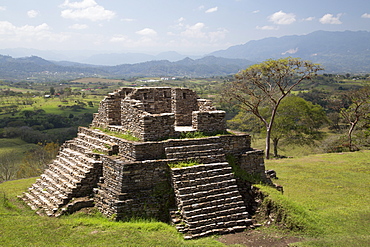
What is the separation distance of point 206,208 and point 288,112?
2821 centimetres

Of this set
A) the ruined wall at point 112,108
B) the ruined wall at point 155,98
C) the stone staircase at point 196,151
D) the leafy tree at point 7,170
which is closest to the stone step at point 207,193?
the stone staircase at point 196,151

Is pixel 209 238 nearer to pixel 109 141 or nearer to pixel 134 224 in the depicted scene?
pixel 134 224

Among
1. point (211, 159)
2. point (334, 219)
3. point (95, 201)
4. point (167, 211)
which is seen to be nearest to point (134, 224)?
point (167, 211)

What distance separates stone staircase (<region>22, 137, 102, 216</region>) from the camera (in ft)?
39.4

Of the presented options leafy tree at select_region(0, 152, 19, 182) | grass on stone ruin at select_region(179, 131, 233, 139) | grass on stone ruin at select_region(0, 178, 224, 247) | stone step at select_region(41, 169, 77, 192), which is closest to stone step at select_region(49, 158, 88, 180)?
stone step at select_region(41, 169, 77, 192)

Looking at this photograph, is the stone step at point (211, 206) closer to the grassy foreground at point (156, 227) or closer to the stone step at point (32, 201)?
the grassy foreground at point (156, 227)

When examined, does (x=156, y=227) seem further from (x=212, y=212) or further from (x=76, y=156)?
(x=76, y=156)

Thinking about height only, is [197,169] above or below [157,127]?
below

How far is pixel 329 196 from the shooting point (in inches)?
595

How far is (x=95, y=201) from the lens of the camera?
11961mm

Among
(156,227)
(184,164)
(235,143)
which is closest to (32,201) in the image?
(156,227)

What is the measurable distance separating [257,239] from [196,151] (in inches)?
154

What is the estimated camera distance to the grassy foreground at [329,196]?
10336 mm

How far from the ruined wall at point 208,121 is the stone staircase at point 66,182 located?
427cm
